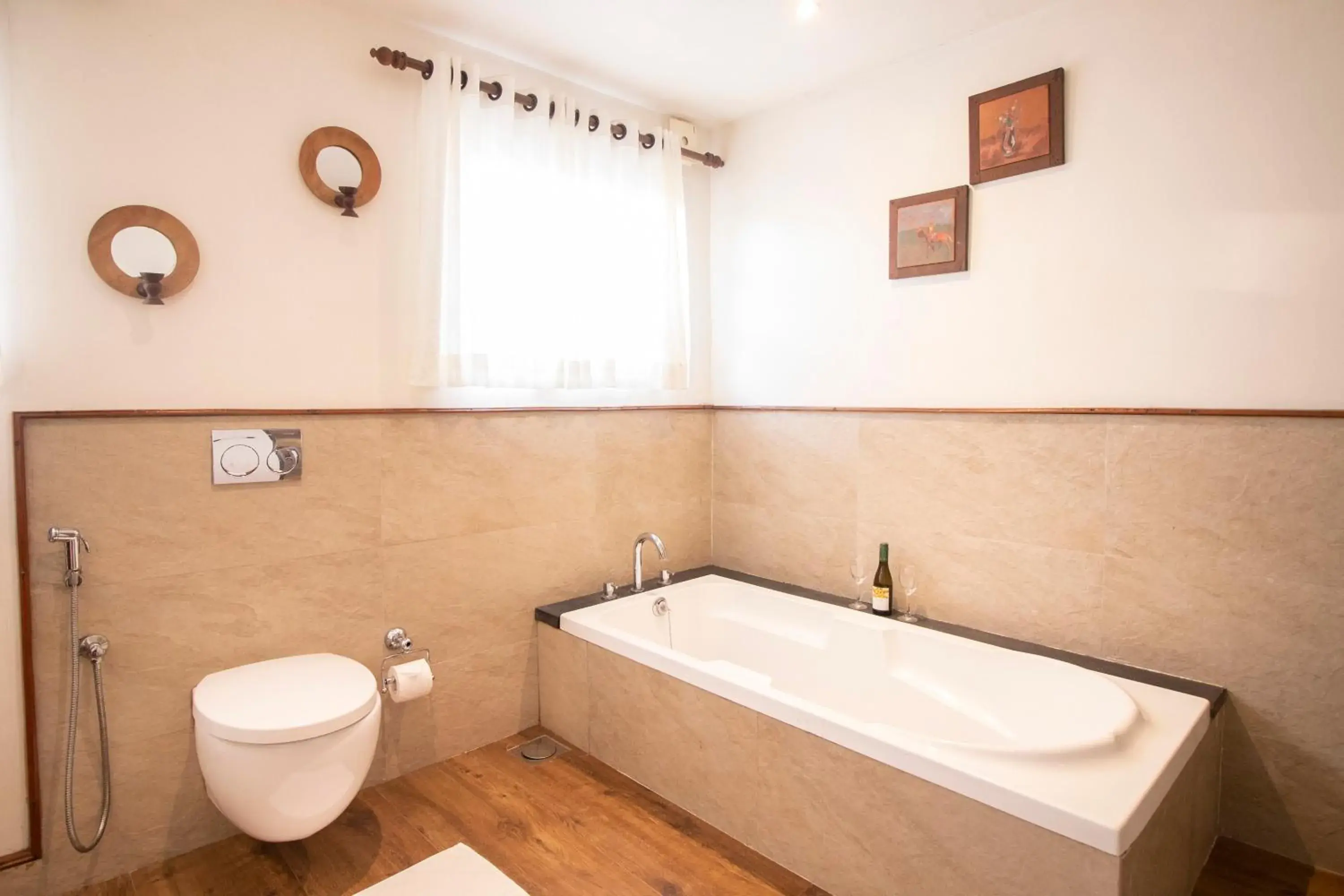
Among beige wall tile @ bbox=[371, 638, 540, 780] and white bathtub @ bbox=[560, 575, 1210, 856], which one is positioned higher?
white bathtub @ bbox=[560, 575, 1210, 856]

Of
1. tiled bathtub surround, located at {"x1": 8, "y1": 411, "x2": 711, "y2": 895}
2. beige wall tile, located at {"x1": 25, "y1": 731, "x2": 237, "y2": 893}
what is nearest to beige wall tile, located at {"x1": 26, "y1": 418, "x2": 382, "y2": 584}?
tiled bathtub surround, located at {"x1": 8, "y1": 411, "x2": 711, "y2": 895}

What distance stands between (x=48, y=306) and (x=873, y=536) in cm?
260

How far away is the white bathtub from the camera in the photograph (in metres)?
1.50

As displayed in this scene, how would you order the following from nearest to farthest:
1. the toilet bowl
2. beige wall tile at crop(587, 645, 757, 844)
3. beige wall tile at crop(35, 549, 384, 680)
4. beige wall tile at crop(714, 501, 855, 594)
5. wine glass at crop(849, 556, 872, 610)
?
the toilet bowl
beige wall tile at crop(35, 549, 384, 680)
beige wall tile at crop(587, 645, 757, 844)
wine glass at crop(849, 556, 872, 610)
beige wall tile at crop(714, 501, 855, 594)

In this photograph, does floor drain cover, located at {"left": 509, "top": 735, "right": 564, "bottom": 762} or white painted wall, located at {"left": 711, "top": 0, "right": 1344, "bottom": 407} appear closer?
white painted wall, located at {"left": 711, "top": 0, "right": 1344, "bottom": 407}

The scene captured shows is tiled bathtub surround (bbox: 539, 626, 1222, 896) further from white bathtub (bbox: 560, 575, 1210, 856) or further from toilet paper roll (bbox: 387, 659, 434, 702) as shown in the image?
toilet paper roll (bbox: 387, 659, 434, 702)

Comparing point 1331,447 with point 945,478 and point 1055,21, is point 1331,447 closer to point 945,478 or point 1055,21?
point 945,478

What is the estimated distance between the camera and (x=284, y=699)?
183cm

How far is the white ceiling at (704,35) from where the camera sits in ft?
7.40

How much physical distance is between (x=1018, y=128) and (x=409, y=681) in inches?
102

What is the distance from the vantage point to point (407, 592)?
2.43 meters

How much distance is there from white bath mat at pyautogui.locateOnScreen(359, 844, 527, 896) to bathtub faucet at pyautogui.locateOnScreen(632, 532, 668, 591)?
1.15m

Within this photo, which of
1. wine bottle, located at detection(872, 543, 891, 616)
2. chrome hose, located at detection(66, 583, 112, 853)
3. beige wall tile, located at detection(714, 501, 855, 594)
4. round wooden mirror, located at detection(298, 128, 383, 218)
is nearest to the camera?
chrome hose, located at detection(66, 583, 112, 853)

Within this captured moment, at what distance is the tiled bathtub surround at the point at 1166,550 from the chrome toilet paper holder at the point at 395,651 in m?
1.65
